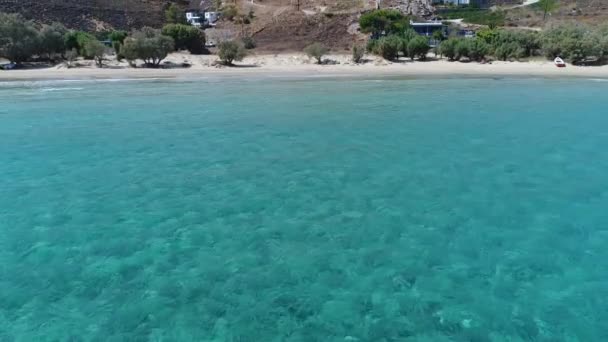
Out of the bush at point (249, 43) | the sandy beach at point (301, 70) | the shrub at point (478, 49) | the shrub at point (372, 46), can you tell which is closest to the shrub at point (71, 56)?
the sandy beach at point (301, 70)

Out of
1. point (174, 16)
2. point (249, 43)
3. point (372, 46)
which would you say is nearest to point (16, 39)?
point (249, 43)

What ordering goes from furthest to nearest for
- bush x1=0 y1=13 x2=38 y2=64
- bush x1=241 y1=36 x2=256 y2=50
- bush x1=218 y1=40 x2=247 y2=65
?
bush x1=241 y1=36 x2=256 y2=50
bush x1=218 y1=40 x2=247 y2=65
bush x1=0 y1=13 x2=38 y2=64

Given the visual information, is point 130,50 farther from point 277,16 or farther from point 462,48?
point 462,48

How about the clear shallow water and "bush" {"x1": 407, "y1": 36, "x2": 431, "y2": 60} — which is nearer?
the clear shallow water

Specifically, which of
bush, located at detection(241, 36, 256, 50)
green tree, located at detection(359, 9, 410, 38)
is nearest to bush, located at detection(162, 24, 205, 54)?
bush, located at detection(241, 36, 256, 50)

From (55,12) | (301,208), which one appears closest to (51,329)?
(301,208)

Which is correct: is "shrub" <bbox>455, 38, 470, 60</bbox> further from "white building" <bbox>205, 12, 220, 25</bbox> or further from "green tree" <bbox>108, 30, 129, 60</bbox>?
"white building" <bbox>205, 12, 220, 25</bbox>
